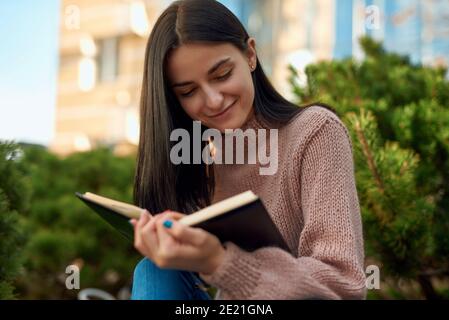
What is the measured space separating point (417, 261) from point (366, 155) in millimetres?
332

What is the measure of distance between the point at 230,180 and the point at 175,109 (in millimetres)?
171

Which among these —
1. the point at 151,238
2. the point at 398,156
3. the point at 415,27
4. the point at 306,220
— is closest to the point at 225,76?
the point at 306,220

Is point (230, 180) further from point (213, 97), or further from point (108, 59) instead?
point (108, 59)

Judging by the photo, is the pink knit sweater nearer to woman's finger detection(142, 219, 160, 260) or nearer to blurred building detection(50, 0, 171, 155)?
woman's finger detection(142, 219, 160, 260)

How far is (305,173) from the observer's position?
0.93 meters

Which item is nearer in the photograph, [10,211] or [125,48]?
[10,211]

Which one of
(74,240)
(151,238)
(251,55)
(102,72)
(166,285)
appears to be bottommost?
(74,240)

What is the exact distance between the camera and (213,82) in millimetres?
1016

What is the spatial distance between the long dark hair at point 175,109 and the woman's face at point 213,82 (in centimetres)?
2

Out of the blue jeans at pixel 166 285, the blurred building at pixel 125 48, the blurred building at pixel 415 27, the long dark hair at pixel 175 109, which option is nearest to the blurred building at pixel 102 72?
the blurred building at pixel 125 48

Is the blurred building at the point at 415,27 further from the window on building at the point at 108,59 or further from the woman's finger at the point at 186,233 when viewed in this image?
the woman's finger at the point at 186,233

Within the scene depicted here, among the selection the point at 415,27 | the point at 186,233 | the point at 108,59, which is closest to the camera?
the point at 186,233

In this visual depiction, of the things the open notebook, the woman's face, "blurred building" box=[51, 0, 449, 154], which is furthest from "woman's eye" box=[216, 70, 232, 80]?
"blurred building" box=[51, 0, 449, 154]

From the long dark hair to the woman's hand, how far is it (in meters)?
0.36
